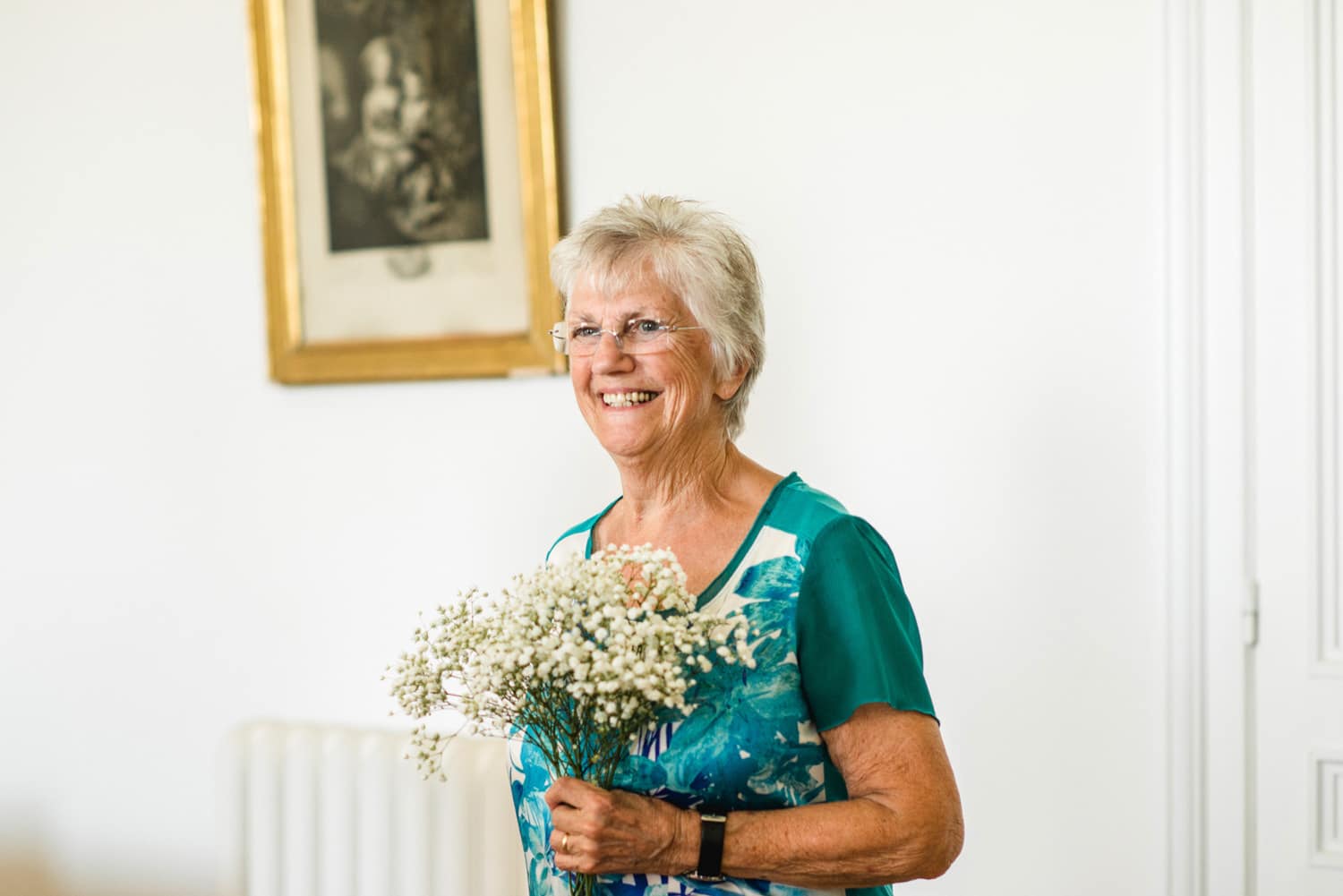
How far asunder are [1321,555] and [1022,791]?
1.86ft

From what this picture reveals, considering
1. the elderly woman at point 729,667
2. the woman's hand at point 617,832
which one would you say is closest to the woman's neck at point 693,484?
the elderly woman at point 729,667

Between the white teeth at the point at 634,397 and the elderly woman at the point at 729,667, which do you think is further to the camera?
the white teeth at the point at 634,397

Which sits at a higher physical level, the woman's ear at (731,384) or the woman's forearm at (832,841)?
the woman's ear at (731,384)

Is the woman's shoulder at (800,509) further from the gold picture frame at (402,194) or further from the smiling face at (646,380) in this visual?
the gold picture frame at (402,194)

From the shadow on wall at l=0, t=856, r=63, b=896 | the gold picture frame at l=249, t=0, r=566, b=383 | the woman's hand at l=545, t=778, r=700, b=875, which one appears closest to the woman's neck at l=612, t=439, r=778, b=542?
the woman's hand at l=545, t=778, r=700, b=875

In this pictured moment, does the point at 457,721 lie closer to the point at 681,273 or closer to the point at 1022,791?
the point at 1022,791

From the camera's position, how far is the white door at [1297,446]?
180 cm

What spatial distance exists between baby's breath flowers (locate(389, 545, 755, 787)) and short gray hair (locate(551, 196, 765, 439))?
13.4 inches

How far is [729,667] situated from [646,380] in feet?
1.17

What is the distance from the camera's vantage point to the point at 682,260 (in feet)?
4.87

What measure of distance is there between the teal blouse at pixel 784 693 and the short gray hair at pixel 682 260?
10.6 inches

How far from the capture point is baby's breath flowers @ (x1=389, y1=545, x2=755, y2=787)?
118 cm

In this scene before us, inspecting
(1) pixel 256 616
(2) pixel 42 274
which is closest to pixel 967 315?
(1) pixel 256 616

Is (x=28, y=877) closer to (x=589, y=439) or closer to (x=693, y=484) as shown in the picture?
(x=589, y=439)
